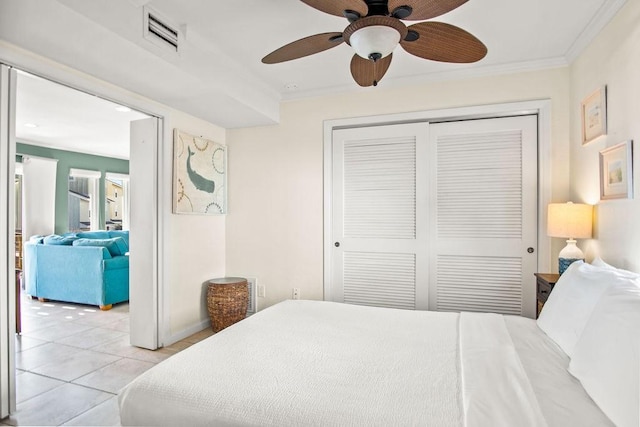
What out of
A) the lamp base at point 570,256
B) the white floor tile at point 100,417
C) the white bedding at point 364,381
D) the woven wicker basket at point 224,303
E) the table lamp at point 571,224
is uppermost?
the table lamp at point 571,224

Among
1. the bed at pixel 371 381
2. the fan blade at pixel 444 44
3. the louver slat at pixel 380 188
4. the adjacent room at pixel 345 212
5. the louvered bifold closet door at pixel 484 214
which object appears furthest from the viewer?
the louver slat at pixel 380 188

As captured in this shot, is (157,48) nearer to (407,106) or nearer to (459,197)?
(407,106)

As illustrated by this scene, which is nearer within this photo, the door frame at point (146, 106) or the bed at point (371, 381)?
the bed at point (371, 381)

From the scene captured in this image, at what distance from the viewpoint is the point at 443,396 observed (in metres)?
1.26

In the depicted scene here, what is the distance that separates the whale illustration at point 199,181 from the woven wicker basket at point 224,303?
3.22 feet

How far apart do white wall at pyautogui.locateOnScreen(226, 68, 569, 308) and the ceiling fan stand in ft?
4.48

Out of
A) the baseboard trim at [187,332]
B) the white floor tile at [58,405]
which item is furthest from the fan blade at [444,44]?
the baseboard trim at [187,332]

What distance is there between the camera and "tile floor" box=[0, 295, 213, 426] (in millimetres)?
2234

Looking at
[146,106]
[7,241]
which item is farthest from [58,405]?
[146,106]

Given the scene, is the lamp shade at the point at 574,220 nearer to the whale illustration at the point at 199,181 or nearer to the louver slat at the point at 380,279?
the louver slat at the point at 380,279

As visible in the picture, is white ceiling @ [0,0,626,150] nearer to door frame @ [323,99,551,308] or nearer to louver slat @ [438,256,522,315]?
door frame @ [323,99,551,308]

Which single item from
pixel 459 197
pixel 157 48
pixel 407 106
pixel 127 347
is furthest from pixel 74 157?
pixel 459 197

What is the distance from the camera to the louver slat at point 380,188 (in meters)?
3.45

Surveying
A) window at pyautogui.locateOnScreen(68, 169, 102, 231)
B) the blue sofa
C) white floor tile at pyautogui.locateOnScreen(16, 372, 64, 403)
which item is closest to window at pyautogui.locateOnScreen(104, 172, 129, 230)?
window at pyautogui.locateOnScreen(68, 169, 102, 231)
